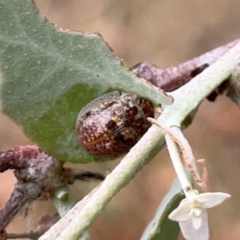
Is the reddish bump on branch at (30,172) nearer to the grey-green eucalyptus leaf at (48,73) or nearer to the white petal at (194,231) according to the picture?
the grey-green eucalyptus leaf at (48,73)

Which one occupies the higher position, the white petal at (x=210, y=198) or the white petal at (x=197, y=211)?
→ the white petal at (x=210, y=198)

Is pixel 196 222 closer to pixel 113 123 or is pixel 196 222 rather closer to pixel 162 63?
pixel 113 123

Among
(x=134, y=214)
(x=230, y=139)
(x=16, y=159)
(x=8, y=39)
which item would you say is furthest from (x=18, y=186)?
(x=230, y=139)

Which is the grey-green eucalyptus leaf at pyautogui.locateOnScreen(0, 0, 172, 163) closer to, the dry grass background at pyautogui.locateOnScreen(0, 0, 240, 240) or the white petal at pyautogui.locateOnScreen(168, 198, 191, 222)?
the white petal at pyautogui.locateOnScreen(168, 198, 191, 222)

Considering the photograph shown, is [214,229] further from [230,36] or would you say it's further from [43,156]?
[43,156]

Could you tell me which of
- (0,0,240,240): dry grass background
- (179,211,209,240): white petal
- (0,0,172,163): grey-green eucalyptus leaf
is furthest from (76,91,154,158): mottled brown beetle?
(0,0,240,240): dry grass background

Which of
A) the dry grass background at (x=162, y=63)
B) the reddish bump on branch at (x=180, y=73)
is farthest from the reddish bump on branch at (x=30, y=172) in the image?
the dry grass background at (x=162, y=63)
